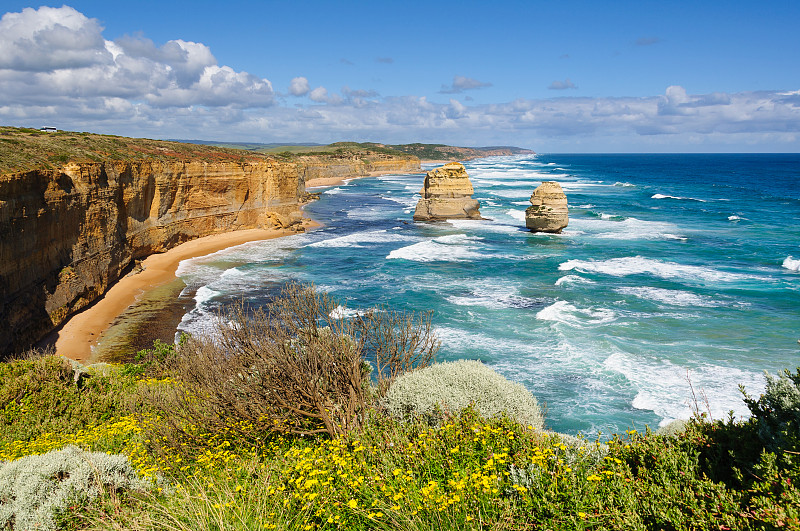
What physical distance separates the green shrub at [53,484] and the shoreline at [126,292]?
54.0 feet

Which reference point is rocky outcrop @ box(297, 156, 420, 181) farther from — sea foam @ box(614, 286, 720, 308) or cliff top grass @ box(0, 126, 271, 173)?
sea foam @ box(614, 286, 720, 308)

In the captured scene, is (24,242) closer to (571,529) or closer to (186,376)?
(186,376)

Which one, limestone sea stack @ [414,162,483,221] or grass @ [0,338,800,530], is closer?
grass @ [0,338,800,530]

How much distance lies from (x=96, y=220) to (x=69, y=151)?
5212mm

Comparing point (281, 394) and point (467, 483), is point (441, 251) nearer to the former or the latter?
point (281, 394)

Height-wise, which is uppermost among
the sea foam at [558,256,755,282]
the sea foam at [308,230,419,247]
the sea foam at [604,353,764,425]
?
the sea foam at [558,256,755,282]

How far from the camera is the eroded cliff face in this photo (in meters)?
21.1

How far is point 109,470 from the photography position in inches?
270

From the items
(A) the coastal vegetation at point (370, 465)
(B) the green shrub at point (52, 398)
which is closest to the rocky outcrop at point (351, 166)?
(B) the green shrub at point (52, 398)

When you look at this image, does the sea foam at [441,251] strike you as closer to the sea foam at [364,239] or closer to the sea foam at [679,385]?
the sea foam at [364,239]

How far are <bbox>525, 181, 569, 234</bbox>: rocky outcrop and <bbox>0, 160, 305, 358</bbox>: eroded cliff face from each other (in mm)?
26118

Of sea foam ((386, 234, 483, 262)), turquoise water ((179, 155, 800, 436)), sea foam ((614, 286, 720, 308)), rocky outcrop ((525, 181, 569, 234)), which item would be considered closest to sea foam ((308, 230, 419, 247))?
turquoise water ((179, 155, 800, 436))

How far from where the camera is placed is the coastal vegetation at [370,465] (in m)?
5.25

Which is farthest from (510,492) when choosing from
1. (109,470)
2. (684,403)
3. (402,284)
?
(402,284)
